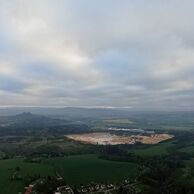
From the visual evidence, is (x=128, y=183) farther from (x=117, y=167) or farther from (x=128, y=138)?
(x=128, y=138)

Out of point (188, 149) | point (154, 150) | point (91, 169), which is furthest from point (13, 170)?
point (188, 149)

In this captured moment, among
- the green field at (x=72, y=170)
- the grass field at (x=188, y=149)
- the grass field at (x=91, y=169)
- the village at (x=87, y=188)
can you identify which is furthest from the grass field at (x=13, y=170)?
the grass field at (x=188, y=149)

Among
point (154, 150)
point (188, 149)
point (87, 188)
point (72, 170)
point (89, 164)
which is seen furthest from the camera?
point (188, 149)

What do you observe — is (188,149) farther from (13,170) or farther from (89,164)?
(13,170)

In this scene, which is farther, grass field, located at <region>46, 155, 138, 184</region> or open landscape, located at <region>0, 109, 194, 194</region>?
grass field, located at <region>46, 155, 138, 184</region>

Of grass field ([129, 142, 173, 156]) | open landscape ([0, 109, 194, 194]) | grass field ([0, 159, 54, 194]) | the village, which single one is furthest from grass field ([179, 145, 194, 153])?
grass field ([0, 159, 54, 194])

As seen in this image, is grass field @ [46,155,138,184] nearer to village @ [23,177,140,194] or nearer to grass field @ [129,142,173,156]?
village @ [23,177,140,194]

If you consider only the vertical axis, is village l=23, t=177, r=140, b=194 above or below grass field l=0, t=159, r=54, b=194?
below

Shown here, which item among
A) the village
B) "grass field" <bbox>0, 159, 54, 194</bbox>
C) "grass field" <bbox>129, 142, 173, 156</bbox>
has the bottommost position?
the village
